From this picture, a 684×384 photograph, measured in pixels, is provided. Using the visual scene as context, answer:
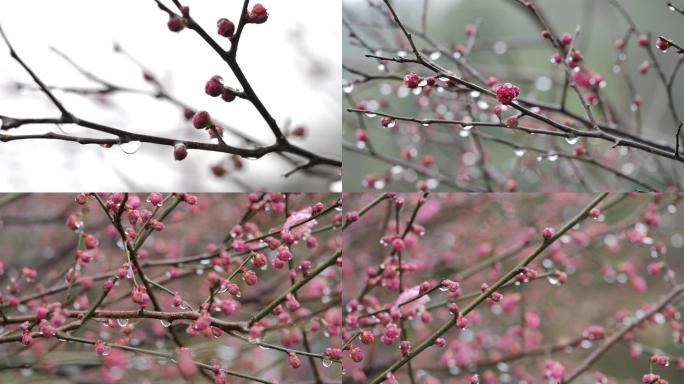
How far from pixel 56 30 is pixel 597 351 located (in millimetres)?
1363

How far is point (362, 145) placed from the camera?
135cm

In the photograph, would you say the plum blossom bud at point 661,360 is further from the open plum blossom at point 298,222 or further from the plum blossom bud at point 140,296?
the plum blossom bud at point 140,296

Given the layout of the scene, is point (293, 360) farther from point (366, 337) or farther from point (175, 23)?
point (175, 23)

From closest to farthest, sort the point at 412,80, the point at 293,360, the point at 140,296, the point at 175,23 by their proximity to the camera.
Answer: the point at 175,23 → the point at 412,80 → the point at 140,296 → the point at 293,360

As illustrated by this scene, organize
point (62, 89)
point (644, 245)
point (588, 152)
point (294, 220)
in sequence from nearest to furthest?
point (294, 220) → point (62, 89) → point (588, 152) → point (644, 245)

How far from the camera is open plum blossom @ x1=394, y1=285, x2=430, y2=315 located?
3.98 ft

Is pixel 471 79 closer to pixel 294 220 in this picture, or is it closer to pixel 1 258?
pixel 294 220

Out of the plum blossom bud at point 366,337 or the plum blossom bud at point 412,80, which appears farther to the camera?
the plum blossom bud at point 366,337

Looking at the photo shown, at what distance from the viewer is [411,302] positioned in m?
1.24

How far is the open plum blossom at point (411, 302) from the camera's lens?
121 centimetres

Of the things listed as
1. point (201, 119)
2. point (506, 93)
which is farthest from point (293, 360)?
point (506, 93)

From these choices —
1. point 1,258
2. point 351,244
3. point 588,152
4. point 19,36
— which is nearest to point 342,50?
point 351,244

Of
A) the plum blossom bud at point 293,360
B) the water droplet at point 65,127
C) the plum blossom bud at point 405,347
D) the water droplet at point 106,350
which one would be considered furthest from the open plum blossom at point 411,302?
→ the water droplet at point 65,127

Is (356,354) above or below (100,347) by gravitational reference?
below
